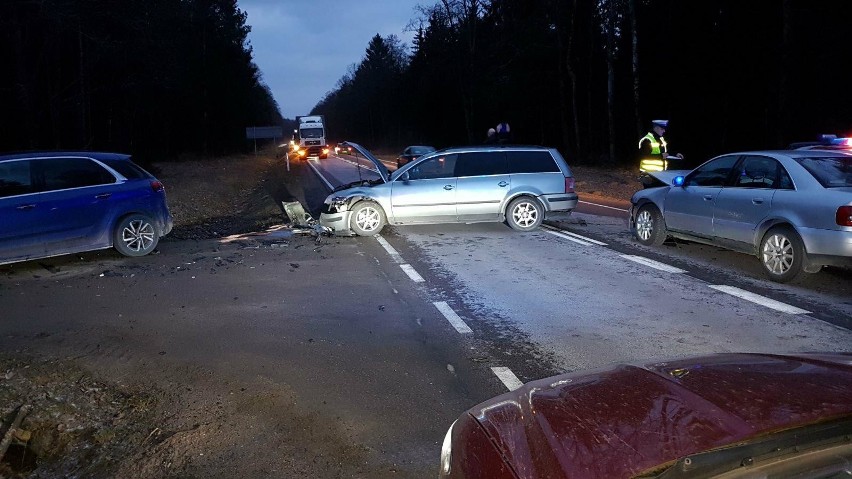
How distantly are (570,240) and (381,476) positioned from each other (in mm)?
9223

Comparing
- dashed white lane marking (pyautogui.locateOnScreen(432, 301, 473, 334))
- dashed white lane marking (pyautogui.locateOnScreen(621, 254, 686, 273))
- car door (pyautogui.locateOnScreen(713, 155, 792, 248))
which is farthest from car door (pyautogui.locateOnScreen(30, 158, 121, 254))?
car door (pyautogui.locateOnScreen(713, 155, 792, 248))

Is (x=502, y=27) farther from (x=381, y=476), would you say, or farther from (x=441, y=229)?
(x=381, y=476)

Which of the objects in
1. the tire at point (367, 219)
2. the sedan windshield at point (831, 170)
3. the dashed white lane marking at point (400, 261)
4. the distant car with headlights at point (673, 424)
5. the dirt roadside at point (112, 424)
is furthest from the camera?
the tire at point (367, 219)

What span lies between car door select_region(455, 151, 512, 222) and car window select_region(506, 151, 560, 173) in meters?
0.21

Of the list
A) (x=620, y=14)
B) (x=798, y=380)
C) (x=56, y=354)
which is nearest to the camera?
(x=798, y=380)

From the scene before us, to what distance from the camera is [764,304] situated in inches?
308

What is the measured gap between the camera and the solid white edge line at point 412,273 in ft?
31.3

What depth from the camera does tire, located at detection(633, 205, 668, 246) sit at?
11.5 m

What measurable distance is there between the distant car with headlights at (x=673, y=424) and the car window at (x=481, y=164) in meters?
10.8

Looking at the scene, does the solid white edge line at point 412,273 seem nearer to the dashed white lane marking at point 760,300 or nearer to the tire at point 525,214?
the tire at point 525,214

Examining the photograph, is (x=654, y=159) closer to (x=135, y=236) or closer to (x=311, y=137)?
(x=135, y=236)

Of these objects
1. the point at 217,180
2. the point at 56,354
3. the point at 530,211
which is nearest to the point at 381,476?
the point at 56,354

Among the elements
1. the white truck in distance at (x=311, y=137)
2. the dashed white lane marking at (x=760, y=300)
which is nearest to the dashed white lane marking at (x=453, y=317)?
the dashed white lane marking at (x=760, y=300)

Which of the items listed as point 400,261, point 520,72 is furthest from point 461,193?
point 520,72
